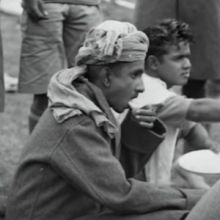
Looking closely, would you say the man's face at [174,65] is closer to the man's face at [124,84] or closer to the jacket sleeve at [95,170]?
the man's face at [124,84]

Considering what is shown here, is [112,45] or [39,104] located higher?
[112,45]

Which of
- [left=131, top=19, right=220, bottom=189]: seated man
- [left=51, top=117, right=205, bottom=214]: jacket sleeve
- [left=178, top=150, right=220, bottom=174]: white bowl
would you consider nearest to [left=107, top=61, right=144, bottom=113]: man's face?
[left=51, top=117, right=205, bottom=214]: jacket sleeve

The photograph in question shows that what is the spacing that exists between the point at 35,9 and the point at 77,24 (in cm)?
45

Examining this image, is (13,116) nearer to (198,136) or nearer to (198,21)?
(198,21)

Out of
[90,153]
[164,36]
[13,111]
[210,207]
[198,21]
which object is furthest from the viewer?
[13,111]

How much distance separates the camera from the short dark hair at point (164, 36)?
4180 millimetres

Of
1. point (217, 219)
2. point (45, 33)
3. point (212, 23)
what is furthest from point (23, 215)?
point (212, 23)

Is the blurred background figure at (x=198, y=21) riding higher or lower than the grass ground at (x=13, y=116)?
higher

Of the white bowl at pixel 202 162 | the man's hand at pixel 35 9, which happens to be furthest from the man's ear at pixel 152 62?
the man's hand at pixel 35 9

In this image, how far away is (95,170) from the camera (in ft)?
9.90

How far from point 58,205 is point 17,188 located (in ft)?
0.63

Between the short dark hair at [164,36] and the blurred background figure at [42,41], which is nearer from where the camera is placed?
the short dark hair at [164,36]

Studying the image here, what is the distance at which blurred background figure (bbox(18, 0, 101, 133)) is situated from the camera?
476cm

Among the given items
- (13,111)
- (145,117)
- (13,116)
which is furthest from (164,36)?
(13,111)
